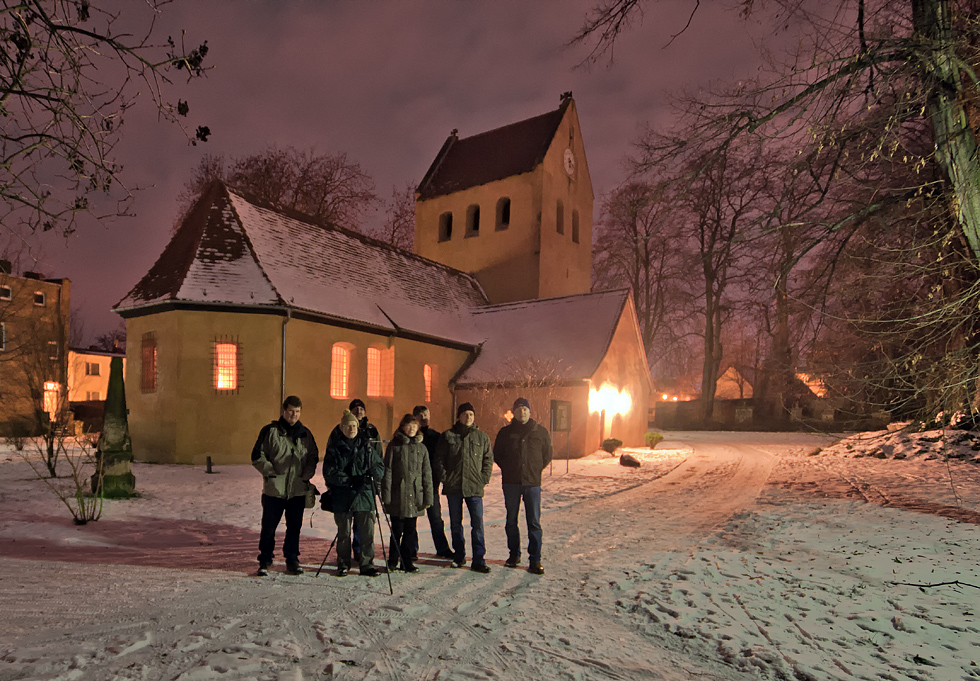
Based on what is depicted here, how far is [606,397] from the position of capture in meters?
23.3

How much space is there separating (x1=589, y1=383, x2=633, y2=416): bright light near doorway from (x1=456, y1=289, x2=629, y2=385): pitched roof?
112 centimetres

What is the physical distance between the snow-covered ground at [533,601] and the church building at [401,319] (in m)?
7.10

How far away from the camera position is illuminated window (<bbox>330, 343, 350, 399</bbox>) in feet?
66.0

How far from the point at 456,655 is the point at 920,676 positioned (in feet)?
10.9

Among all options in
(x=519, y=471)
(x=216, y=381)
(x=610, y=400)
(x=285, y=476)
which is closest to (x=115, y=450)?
A: (x=216, y=381)

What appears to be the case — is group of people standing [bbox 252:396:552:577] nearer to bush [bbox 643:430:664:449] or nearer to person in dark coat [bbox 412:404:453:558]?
person in dark coat [bbox 412:404:453:558]

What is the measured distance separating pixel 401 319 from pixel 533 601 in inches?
688

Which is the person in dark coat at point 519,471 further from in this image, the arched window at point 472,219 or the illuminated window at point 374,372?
the arched window at point 472,219

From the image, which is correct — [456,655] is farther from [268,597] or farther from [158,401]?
[158,401]

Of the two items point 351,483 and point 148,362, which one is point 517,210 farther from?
point 351,483

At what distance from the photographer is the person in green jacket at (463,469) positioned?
23.3 feet

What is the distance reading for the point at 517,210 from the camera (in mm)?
Answer: 29984

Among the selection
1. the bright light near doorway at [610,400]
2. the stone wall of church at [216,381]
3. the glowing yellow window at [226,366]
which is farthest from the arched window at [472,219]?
the glowing yellow window at [226,366]

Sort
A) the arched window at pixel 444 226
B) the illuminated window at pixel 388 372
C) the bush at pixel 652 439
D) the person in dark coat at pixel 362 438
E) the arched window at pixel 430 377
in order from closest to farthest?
1. the person in dark coat at pixel 362 438
2. the illuminated window at pixel 388 372
3. the arched window at pixel 430 377
4. the bush at pixel 652 439
5. the arched window at pixel 444 226
